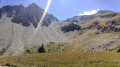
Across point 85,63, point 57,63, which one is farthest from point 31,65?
point 85,63

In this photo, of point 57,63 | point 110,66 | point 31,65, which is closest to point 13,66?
point 31,65

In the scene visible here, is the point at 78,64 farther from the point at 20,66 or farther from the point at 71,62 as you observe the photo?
the point at 20,66

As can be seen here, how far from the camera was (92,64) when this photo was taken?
31.0m

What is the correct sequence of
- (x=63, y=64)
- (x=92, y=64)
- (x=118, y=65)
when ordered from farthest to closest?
(x=63, y=64) < (x=92, y=64) < (x=118, y=65)

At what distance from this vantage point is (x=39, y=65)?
107 ft

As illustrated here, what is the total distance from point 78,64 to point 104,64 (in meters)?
5.75

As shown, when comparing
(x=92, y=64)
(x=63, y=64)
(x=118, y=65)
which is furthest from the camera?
(x=63, y=64)

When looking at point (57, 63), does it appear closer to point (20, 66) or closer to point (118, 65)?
point (20, 66)

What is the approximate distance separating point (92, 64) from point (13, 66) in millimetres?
18415

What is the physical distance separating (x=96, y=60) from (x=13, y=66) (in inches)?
784

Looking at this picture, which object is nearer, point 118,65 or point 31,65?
point 118,65

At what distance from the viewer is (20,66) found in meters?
31.5

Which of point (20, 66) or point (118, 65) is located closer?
point (118, 65)

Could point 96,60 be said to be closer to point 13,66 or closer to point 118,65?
point 118,65
